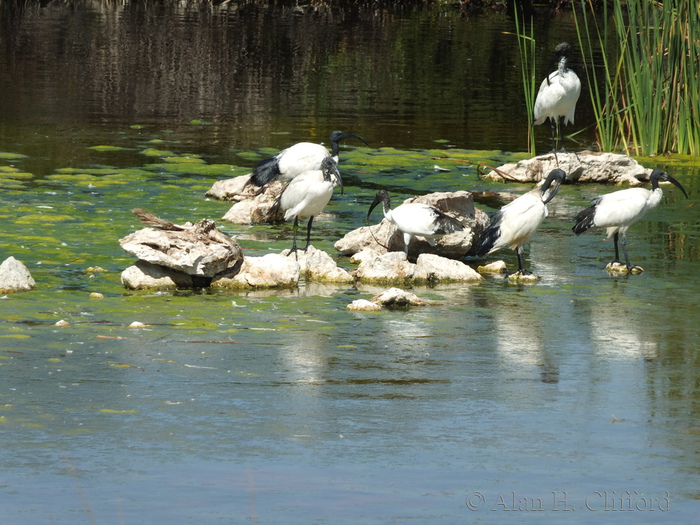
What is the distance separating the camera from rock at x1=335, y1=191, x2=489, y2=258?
10.1 m

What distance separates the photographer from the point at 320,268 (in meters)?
9.23

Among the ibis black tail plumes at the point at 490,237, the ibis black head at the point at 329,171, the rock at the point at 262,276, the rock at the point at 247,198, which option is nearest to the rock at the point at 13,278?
the rock at the point at 262,276

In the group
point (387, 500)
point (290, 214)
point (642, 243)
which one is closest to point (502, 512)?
point (387, 500)

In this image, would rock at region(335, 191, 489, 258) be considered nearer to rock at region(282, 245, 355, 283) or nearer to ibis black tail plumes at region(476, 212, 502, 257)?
ibis black tail plumes at region(476, 212, 502, 257)

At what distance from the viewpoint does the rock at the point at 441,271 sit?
365 inches

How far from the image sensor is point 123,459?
5000 mm

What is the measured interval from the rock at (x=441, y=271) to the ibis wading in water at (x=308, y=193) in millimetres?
1087

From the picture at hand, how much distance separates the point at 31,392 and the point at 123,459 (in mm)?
1176

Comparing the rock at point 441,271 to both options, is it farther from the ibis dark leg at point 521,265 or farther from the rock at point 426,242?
the rock at point 426,242

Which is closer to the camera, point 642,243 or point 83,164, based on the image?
point 642,243

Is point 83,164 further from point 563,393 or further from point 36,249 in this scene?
point 563,393

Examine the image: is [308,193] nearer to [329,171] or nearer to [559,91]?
[329,171]

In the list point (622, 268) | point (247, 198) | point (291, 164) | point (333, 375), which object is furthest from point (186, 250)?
point (622, 268)

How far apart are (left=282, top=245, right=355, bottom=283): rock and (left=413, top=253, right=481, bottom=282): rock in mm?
569
